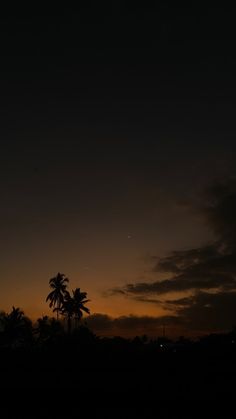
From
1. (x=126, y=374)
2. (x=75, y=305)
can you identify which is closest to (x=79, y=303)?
(x=75, y=305)

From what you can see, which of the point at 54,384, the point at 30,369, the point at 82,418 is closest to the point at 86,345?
the point at 30,369

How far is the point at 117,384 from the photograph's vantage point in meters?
41.1

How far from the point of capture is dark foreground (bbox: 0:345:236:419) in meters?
33.7

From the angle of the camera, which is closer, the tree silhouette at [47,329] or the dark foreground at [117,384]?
the dark foreground at [117,384]

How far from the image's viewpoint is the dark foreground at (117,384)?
33688 mm

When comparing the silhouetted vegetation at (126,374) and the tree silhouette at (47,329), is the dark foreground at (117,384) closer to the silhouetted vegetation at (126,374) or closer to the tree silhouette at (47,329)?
the silhouetted vegetation at (126,374)

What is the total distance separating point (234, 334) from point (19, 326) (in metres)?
34.2

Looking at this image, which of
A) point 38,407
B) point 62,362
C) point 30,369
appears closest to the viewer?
point 38,407

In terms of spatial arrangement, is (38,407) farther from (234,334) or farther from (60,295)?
(60,295)

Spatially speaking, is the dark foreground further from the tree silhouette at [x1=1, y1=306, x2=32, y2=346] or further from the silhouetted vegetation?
the tree silhouette at [x1=1, y1=306, x2=32, y2=346]

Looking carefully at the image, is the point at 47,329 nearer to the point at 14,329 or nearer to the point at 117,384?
the point at 14,329

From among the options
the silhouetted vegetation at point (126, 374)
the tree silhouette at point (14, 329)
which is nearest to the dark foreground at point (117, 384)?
the silhouetted vegetation at point (126, 374)

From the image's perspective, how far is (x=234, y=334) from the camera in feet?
225

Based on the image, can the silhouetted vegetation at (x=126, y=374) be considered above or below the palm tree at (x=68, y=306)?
below
